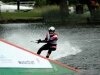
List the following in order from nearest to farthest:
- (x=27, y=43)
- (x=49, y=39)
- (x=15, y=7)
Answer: (x=49, y=39)
(x=27, y=43)
(x=15, y=7)

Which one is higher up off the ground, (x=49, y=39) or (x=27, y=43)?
(x=49, y=39)

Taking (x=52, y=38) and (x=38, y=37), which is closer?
(x=52, y=38)

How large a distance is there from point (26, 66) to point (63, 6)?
1560 inches

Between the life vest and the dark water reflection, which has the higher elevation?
the life vest

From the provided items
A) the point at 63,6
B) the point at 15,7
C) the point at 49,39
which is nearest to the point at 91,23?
the point at 63,6

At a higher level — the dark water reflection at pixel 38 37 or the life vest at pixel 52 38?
the life vest at pixel 52 38

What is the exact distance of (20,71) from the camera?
18.6 metres

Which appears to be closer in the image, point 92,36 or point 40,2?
point 92,36

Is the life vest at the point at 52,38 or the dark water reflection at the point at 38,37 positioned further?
the dark water reflection at the point at 38,37

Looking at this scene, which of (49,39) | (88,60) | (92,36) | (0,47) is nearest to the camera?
(0,47)

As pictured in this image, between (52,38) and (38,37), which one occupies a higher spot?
(52,38)

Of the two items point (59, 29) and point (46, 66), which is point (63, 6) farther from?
point (46, 66)

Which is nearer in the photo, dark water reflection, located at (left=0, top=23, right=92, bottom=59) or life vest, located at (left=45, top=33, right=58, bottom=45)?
life vest, located at (left=45, top=33, right=58, bottom=45)

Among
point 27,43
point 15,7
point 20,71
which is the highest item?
point 20,71
